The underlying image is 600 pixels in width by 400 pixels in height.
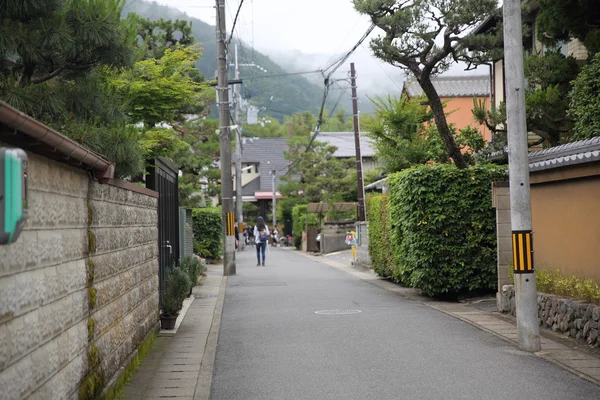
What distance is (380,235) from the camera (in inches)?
909

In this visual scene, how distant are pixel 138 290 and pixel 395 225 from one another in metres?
10.3

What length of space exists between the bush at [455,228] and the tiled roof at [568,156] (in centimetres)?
316

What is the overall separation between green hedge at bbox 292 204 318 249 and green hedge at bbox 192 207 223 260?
18.0 m

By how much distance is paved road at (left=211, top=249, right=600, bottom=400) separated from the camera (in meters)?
7.72

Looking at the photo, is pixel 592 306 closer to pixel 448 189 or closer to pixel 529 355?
pixel 529 355

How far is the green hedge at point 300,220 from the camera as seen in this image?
52344 millimetres

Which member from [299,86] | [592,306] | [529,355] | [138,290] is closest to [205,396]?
[138,290]

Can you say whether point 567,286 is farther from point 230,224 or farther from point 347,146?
point 347,146

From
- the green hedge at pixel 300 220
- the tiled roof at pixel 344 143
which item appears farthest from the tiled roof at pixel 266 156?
the green hedge at pixel 300 220

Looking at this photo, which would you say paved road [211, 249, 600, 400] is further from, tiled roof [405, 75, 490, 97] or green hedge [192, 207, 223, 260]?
tiled roof [405, 75, 490, 97]

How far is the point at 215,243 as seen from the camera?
34.7m

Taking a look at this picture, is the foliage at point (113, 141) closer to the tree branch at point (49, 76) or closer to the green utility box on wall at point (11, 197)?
the tree branch at point (49, 76)

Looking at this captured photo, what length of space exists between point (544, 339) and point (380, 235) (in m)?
12.1

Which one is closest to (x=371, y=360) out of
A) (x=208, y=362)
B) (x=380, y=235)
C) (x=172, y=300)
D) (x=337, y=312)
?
(x=208, y=362)
